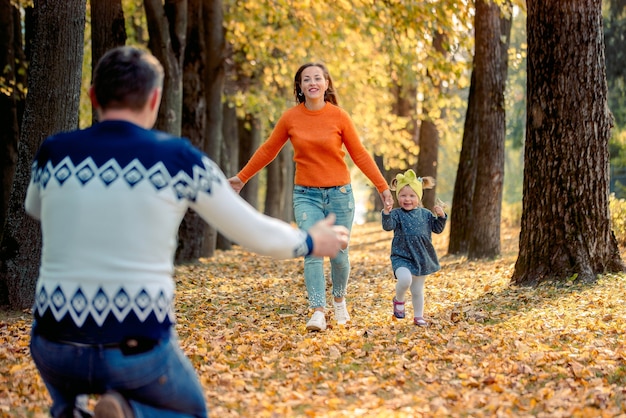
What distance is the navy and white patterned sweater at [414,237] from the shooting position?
312 inches

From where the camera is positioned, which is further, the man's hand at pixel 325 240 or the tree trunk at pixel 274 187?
the tree trunk at pixel 274 187

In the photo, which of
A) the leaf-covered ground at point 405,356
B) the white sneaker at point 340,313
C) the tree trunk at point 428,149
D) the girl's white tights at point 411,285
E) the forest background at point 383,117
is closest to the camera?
the leaf-covered ground at point 405,356

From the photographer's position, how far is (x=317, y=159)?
7680mm

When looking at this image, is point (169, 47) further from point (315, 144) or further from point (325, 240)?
point (325, 240)

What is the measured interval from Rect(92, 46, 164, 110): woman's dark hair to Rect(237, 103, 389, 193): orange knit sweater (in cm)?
433

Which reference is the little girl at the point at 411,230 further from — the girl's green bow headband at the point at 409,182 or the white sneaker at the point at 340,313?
the white sneaker at the point at 340,313

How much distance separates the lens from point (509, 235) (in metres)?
25.8

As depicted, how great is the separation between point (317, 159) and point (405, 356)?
2006 millimetres

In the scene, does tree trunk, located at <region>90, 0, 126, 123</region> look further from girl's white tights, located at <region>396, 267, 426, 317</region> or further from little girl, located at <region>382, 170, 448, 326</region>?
girl's white tights, located at <region>396, 267, 426, 317</region>

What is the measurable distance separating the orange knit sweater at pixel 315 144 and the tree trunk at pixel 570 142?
325cm

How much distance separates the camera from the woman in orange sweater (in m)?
7.67

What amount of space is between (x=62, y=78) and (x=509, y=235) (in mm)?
19150

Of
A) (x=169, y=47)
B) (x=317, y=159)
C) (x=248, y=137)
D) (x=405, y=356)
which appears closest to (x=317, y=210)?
(x=317, y=159)

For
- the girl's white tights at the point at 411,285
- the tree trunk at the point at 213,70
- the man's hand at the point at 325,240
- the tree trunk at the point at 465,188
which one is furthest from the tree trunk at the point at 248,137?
the man's hand at the point at 325,240
